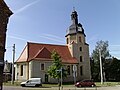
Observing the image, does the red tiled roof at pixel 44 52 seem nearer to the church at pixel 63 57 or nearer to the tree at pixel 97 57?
the church at pixel 63 57

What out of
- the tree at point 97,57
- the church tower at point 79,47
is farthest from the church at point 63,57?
the tree at point 97,57

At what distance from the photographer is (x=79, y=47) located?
64188 mm

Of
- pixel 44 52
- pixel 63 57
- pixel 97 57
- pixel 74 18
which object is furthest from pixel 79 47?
pixel 97 57

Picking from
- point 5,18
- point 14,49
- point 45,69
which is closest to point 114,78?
point 45,69

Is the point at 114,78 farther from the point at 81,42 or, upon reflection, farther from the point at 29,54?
the point at 29,54

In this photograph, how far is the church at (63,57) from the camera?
56.4m

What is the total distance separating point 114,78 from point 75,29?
28782 millimetres

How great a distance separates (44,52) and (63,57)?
642 cm

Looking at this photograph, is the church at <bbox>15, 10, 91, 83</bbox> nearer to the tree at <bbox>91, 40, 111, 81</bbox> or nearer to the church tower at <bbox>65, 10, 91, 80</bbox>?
the church tower at <bbox>65, 10, 91, 80</bbox>

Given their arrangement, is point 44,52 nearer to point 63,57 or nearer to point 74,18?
point 63,57

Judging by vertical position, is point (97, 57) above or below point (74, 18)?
below

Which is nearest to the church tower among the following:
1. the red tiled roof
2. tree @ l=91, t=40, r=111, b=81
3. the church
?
the church

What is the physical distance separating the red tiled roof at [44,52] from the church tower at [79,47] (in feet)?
5.91

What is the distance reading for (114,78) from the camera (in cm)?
8044
